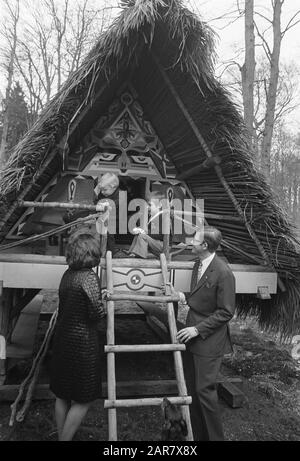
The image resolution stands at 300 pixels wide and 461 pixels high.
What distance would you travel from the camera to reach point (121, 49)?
11.9ft

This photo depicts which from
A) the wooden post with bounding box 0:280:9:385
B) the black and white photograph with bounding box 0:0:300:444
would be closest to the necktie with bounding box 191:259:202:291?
the black and white photograph with bounding box 0:0:300:444

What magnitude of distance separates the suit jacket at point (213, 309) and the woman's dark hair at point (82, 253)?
33.7 inches

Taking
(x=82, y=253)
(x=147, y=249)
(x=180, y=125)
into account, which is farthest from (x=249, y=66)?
(x=82, y=253)

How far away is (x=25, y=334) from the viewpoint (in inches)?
209

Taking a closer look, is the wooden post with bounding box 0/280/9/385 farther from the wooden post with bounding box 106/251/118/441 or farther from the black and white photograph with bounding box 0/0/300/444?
the wooden post with bounding box 106/251/118/441

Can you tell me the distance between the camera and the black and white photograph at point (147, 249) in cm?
265

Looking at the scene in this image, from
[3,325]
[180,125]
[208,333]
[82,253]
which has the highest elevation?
[180,125]

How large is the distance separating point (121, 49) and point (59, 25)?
1378 centimetres

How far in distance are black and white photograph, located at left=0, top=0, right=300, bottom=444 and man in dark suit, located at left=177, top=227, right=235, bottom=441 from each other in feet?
0.04

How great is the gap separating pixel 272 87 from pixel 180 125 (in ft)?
20.8

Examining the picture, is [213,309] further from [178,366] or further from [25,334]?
[25,334]

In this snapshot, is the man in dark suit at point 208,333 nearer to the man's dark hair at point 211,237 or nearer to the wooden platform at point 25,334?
the man's dark hair at point 211,237

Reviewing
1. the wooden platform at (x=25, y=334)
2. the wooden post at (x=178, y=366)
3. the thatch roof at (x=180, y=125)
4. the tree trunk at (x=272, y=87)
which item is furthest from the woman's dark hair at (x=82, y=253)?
the tree trunk at (x=272, y=87)
